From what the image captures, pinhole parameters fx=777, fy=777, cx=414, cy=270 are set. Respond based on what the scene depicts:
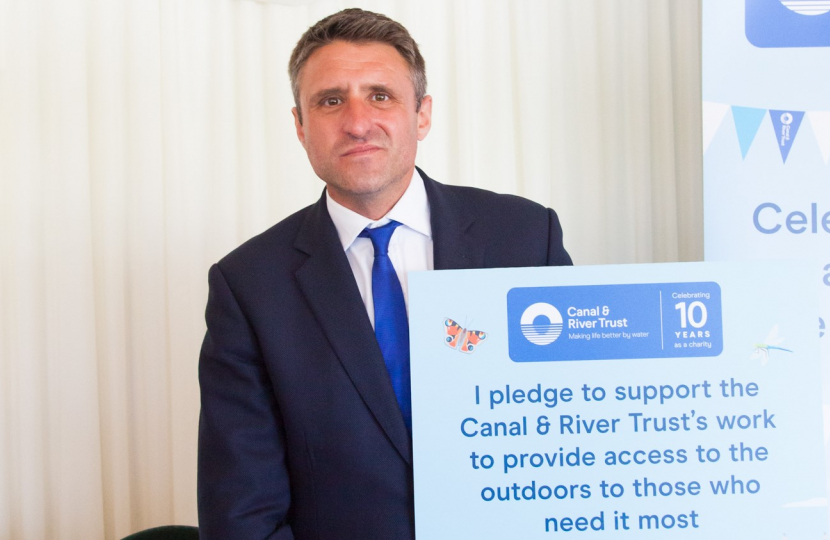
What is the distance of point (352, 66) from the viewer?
1862 millimetres

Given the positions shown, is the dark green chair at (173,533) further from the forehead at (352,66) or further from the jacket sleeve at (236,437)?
the forehead at (352,66)

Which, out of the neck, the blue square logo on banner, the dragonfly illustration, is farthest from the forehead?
the blue square logo on banner

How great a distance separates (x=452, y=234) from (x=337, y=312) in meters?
0.33

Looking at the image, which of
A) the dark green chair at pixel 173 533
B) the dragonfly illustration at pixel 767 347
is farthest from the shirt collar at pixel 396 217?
the dark green chair at pixel 173 533

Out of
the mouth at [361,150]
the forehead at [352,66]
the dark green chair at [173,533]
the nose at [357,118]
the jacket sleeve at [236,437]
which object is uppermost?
the forehead at [352,66]

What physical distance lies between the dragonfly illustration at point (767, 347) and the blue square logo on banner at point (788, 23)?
1134 millimetres

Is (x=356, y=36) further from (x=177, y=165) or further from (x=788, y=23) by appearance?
(x=788, y=23)

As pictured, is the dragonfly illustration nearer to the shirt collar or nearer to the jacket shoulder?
the shirt collar

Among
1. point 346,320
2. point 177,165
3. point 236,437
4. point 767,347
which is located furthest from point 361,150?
point 177,165

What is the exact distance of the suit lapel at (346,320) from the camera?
1.72 m

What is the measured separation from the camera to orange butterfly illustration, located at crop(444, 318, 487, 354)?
166 cm

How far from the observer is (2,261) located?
258cm

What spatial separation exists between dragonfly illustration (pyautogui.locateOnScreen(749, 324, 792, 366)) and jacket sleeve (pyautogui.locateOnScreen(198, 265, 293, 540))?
3.60ft

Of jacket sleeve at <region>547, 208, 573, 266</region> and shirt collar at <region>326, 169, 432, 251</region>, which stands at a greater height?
shirt collar at <region>326, 169, 432, 251</region>
